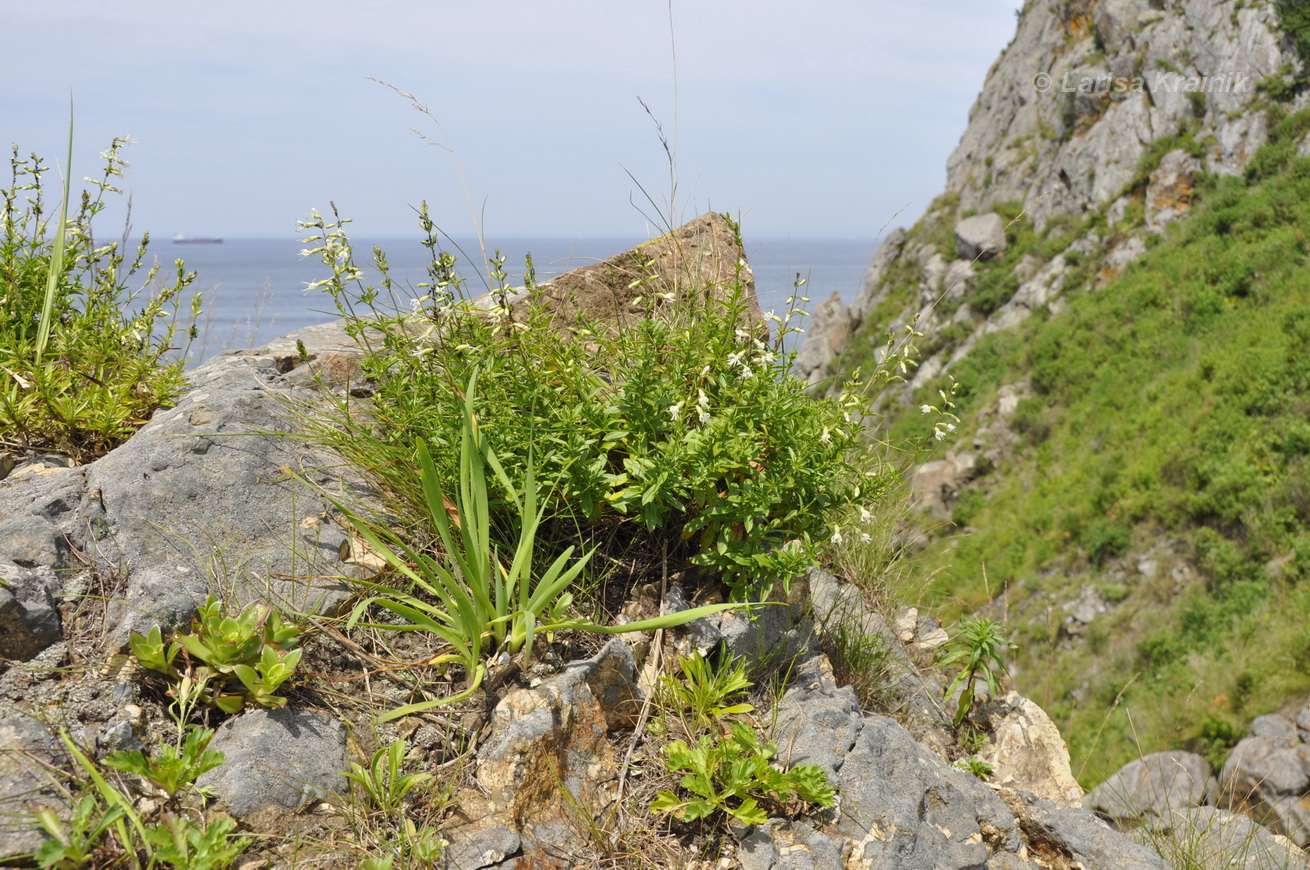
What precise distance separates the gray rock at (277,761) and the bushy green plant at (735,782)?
37.4 inches

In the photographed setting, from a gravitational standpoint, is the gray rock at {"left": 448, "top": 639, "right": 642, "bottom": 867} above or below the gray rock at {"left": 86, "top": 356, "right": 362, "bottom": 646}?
below

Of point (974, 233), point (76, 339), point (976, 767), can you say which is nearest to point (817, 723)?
point (976, 767)

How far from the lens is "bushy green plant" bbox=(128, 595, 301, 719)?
7.39ft

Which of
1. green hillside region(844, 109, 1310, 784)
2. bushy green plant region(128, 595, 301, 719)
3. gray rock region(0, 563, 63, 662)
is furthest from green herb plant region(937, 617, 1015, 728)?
green hillside region(844, 109, 1310, 784)

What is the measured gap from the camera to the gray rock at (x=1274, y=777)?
345 inches

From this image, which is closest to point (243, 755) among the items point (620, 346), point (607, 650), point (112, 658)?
point (112, 658)

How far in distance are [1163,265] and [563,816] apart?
23844 mm

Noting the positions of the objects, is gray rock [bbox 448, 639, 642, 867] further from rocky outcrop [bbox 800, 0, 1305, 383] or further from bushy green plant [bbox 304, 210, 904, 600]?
rocky outcrop [bbox 800, 0, 1305, 383]

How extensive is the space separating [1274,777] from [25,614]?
11916 millimetres

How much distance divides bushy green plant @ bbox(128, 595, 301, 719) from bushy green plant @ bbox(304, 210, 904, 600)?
0.82m

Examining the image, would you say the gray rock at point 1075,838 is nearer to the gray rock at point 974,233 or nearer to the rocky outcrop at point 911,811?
the rocky outcrop at point 911,811

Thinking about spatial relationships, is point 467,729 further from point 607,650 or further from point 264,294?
point 264,294

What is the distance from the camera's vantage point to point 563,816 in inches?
94.6

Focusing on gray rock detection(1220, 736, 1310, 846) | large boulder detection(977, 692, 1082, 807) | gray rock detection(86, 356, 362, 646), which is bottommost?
gray rock detection(1220, 736, 1310, 846)
